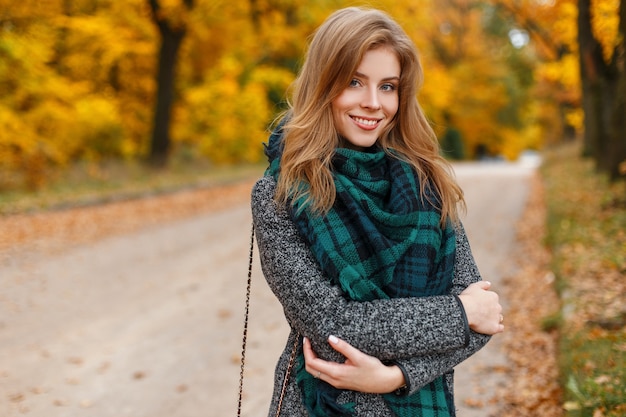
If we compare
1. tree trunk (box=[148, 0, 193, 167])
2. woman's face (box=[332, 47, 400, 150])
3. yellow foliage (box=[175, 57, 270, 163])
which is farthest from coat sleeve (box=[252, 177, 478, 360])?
yellow foliage (box=[175, 57, 270, 163])

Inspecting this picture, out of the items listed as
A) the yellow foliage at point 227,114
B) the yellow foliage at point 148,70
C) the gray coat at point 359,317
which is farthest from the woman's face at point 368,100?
the yellow foliage at point 227,114

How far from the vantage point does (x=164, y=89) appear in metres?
19.1

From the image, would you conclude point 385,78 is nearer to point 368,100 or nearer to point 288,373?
point 368,100

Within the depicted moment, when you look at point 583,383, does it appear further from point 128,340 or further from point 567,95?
point 567,95

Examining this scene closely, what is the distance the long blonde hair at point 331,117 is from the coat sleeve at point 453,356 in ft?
0.42

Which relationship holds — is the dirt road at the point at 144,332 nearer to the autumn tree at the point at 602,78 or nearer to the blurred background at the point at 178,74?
the autumn tree at the point at 602,78

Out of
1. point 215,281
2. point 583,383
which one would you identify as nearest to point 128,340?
point 215,281

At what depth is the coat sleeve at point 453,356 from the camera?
1.67m

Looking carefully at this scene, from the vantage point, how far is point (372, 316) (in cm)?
165

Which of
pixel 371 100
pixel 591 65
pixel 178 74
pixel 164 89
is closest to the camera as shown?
pixel 371 100

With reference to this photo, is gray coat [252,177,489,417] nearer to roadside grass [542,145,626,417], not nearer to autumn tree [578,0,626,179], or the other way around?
roadside grass [542,145,626,417]

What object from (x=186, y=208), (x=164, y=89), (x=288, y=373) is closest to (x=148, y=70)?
(x=164, y=89)

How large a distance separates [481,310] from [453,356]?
0.48 ft

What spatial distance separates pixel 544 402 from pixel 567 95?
75.2 ft
